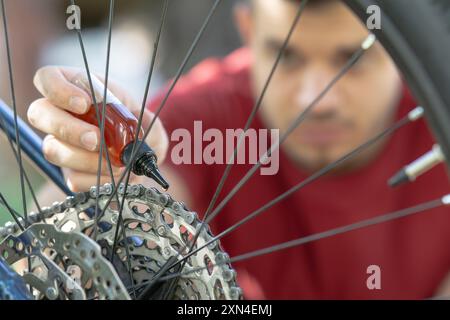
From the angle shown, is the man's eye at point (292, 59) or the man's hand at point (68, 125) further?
the man's eye at point (292, 59)

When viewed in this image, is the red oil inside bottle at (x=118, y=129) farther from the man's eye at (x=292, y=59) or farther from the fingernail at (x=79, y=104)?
the man's eye at (x=292, y=59)

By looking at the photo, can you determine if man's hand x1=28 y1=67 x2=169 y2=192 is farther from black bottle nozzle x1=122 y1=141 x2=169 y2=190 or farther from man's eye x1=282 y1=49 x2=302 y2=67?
man's eye x1=282 y1=49 x2=302 y2=67

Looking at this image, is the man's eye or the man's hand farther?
the man's eye

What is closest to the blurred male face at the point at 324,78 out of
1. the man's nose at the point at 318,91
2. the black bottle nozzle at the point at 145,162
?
the man's nose at the point at 318,91

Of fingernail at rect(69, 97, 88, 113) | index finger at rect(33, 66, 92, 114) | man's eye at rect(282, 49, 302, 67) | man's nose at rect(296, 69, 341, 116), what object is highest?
man's eye at rect(282, 49, 302, 67)

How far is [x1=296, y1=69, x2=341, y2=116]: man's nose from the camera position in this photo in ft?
4.55

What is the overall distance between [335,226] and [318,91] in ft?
0.88

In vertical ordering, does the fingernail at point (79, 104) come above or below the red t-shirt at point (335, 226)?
above

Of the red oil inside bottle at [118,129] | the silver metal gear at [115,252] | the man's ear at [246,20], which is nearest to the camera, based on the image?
the silver metal gear at [115,252]

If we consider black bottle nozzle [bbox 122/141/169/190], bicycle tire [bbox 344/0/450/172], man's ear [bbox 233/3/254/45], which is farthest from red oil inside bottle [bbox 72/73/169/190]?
man's ear [bbox 233/3/254/45]

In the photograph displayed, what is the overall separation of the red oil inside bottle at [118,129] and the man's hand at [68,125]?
0.03 meters

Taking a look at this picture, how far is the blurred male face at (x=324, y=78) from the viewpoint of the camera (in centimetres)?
141
